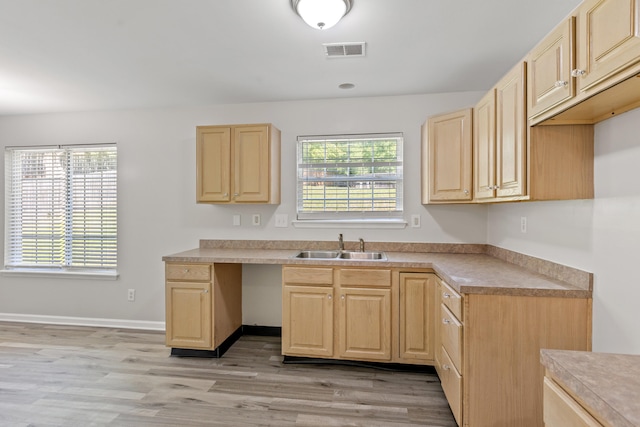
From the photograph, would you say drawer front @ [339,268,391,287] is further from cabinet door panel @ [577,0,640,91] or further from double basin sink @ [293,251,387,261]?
cabinet door panel @ [577,0,640,91]

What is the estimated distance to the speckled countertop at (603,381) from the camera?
79cm

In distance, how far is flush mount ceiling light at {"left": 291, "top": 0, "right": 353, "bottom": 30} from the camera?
68.4 inches

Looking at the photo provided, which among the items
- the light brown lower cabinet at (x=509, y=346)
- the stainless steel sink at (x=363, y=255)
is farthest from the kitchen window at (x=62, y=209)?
the light brown lower cabinet at (x=509, y=346)

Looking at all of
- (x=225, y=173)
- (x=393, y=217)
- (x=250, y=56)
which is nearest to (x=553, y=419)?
(x=393, y=217)

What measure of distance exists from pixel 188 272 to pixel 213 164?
3.35 ft

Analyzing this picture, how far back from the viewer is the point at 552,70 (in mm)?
1533

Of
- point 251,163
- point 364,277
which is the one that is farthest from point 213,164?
point 364,277

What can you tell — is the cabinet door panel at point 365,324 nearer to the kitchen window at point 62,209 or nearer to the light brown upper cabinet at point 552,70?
the light brown upper cabinet at point 552,70

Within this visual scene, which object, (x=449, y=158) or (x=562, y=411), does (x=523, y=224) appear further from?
(x=562, y=411)

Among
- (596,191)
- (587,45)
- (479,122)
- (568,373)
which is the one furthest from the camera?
(479,122)

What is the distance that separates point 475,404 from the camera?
5.92 feet

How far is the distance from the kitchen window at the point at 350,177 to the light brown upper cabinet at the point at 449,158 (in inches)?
16.1

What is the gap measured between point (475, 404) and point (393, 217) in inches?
70.9

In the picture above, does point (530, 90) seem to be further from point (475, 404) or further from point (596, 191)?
point (475, 404)
